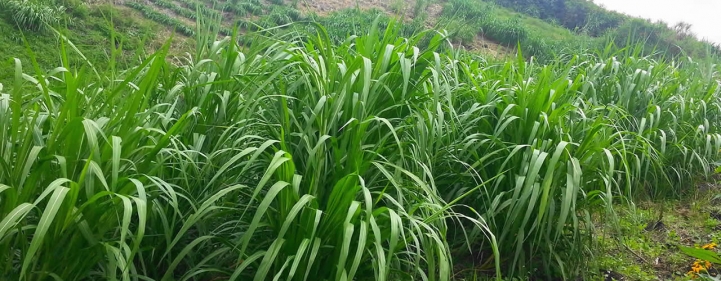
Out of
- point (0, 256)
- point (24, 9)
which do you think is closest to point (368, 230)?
point (0, 256)

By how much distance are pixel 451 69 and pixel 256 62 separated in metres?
0.94

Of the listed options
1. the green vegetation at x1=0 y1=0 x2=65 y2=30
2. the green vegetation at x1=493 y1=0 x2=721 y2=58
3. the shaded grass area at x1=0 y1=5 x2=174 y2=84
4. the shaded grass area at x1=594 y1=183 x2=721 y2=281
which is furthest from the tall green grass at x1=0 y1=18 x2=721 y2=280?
the green vegetation at x1=493 y1=0 x2=721 y2=58

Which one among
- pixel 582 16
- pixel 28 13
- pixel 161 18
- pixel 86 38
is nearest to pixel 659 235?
pixel 86 38

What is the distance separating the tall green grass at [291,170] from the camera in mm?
1361

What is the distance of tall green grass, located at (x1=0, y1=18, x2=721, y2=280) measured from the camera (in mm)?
1361

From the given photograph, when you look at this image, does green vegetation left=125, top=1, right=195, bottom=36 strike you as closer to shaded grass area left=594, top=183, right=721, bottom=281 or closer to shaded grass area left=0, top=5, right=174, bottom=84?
shaded grass area left=0, top=5, right=174, bottom=84

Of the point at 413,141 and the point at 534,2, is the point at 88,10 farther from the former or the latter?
the point at 534,2

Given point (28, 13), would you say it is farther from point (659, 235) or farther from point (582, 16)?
point (582, 16)

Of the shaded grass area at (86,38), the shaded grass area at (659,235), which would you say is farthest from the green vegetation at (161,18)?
the shaded grass area at (659,235)

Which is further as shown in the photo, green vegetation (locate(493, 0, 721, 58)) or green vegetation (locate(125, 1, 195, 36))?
green vegetation (locate(493, 0, 721, 58))

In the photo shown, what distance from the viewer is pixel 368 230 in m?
1.51

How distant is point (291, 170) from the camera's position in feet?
4.91

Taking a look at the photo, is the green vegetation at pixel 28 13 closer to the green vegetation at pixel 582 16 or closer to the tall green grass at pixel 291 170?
the tall green grass at pixel 291 170

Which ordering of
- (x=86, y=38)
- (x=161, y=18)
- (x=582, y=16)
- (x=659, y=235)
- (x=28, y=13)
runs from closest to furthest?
(x=659, y=235)
(x=28, y=13)
(x=86, y=38)
(x=161, y=18)
(x=582, y=16)
